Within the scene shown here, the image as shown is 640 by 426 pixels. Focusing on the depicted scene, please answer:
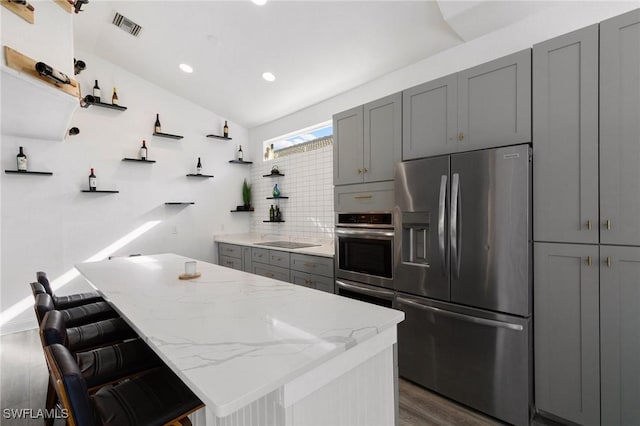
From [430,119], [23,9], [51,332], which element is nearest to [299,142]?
[430,119]

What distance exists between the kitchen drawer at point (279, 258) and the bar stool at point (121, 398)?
2251mm

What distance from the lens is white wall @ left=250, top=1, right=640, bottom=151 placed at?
212 centimetres

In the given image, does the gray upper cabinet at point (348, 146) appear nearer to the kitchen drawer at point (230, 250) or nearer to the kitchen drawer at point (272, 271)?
the kitchen drawer at point (272, 271)

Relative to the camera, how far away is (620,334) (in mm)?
1620

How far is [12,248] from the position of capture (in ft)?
11.5

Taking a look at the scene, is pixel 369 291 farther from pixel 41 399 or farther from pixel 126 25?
pixel 126 25

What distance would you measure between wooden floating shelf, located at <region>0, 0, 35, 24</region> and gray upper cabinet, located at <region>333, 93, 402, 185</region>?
7.28 ft

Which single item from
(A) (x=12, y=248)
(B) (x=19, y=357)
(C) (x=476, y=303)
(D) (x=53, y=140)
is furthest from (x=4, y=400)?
(C) (x=476, y=303)

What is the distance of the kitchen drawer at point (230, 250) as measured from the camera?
447cm

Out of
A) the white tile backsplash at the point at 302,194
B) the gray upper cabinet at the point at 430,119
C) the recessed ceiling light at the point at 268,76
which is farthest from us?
the white tile backsplash at the point at 302,194

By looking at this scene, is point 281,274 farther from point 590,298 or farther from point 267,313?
point 590,298

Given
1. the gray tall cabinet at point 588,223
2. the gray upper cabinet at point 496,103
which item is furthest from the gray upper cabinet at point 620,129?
the gray upper cabinet at point 496,103

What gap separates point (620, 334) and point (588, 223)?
584 millimetres

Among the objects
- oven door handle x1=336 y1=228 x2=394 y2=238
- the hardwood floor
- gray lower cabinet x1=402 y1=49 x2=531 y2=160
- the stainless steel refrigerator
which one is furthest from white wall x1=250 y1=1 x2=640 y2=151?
the hardwood floor
